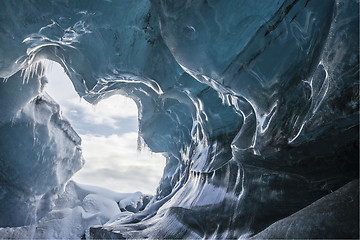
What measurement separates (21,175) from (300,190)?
18.8ft

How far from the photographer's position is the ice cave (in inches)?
69.9

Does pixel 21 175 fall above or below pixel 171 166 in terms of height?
below

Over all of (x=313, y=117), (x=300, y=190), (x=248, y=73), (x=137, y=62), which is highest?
(x=137, y=62)

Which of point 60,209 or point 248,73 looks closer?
point 248,73

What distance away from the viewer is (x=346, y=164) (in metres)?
1.79

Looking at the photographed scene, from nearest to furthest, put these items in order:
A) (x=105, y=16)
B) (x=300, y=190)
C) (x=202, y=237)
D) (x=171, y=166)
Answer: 1. (x=300, y=190)
2. (x=202, y=237)
3. (x=105, y=16)
4. (x=171, y=166)

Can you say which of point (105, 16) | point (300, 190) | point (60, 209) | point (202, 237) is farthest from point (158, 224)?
point (60, 209)

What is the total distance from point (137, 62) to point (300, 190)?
305 centimetres

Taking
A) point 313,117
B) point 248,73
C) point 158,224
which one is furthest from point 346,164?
point 158,224

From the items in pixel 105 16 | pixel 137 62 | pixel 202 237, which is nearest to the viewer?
pixel 202 237

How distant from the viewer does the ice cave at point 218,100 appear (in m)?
1.78

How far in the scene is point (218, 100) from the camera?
4.02 m

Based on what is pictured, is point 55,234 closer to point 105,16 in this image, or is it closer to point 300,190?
point 105,16

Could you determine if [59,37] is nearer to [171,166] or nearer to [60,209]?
[171,166]
